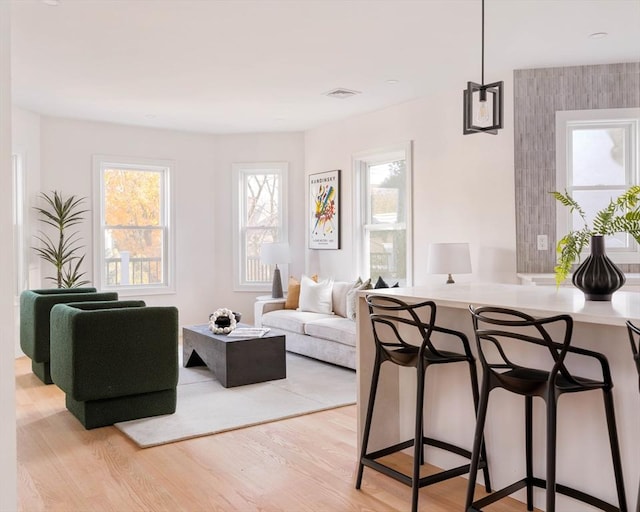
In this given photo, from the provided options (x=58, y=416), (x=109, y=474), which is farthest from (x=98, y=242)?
(x=109, y=474)

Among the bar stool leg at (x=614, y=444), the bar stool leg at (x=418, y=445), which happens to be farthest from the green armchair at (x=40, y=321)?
the bar stool leg at (x=614, y=444)

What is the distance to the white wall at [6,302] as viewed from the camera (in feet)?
4.08

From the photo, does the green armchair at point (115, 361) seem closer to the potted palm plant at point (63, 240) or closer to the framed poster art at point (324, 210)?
the potted palm plant at point (63, 240)

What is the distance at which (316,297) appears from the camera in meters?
6.22

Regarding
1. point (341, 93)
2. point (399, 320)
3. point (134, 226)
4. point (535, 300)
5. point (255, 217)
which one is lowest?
point (399, 320)

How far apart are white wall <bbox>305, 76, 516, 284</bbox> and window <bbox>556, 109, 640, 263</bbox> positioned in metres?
0.43

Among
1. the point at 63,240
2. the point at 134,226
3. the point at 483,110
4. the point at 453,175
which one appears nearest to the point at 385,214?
the point at 453,175

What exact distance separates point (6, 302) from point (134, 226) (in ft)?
20.4

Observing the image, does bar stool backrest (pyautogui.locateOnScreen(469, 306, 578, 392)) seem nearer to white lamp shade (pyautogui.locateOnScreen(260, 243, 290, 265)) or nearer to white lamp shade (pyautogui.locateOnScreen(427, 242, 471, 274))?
white lamp shade (pyautogui.locateOnScreen(427, 242, 471, 274))

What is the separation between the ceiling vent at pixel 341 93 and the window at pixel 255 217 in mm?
2096

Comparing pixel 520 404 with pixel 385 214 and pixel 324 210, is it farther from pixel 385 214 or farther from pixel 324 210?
pixel 324 210

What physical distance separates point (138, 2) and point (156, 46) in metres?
0.78

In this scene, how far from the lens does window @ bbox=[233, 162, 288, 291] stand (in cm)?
764

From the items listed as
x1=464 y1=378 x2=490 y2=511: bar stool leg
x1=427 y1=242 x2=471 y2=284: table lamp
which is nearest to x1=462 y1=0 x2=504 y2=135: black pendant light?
x1=464 y1=378 x2=490 y2=511: bar stool leg
